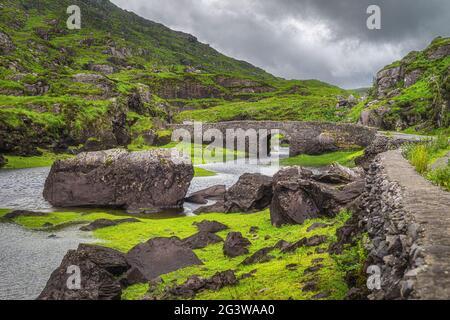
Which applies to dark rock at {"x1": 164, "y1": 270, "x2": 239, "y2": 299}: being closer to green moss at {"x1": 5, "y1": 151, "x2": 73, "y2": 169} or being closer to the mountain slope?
green moss at {"x1": 5, "y1": 151, "x2": 73, "y2": 169}

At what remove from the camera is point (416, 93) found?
7712cm

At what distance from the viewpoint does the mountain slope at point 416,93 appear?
62.6m

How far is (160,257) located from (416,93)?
69.7 meters

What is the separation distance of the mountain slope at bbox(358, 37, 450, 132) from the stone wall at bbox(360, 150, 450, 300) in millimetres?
50126

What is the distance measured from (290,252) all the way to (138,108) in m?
92.2

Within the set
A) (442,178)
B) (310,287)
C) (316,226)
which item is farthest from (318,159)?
(310,287)

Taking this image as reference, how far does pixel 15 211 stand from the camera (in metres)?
34.8

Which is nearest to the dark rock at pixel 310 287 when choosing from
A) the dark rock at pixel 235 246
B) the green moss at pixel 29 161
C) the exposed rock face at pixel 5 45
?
the dark rock at pixel 235 246

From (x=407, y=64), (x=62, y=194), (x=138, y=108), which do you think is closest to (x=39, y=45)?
(x=138, y=108)

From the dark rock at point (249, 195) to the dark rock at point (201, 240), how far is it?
9.78 meters

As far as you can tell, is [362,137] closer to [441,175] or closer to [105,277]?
[441,175]

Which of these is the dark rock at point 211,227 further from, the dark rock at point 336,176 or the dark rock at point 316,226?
the dark rock at point 336,176

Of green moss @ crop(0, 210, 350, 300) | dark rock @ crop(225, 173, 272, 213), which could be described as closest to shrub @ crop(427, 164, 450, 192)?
green moss @ crop(0, 210, 350, 300)

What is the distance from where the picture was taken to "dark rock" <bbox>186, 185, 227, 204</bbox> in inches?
1751
